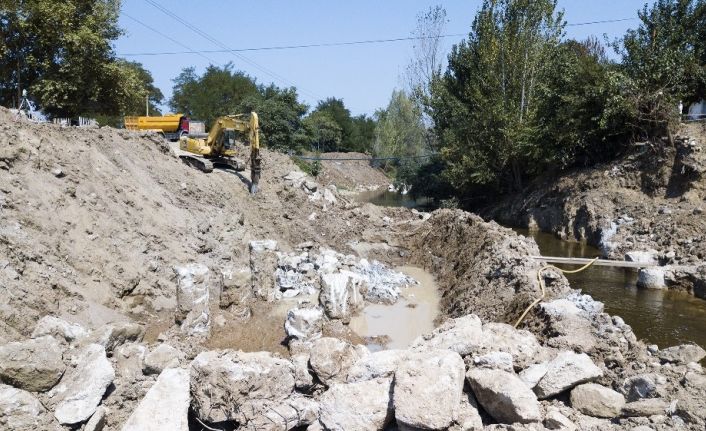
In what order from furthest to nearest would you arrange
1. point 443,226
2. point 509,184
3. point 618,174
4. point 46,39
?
point 509,184 < point 618,174 < point 46,39 < point 443,226

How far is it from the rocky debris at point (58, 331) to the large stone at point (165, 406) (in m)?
2.05

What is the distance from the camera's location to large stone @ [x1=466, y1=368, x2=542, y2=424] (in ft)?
18.6

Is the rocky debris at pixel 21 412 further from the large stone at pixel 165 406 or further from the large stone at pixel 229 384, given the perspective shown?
the large stone at pixel 229 384

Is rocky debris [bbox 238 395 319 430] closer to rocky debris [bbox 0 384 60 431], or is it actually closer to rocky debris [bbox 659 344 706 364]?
rocky debris [bbox 0 384 60 431]

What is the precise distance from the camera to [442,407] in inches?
214

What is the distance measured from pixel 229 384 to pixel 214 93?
137 ft

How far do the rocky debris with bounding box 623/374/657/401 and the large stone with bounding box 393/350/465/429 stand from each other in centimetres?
207

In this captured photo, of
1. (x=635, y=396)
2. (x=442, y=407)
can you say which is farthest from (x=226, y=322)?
(x=635, y=396)

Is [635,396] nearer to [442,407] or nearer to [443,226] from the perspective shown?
[442,407]

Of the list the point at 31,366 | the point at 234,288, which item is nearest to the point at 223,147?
the point at 234,288

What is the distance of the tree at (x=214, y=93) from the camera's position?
44.6 metres

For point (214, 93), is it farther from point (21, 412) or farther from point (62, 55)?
point (21, 412)

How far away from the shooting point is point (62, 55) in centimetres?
2091

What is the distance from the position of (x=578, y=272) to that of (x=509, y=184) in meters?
14.2
